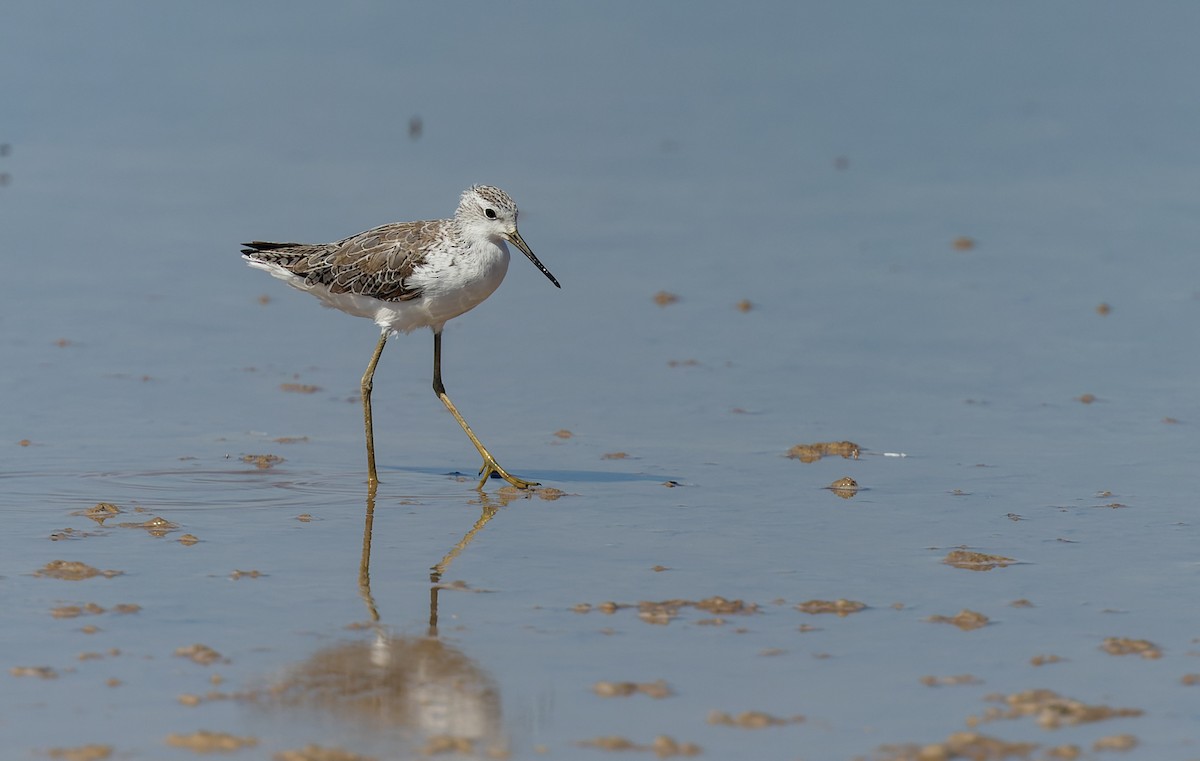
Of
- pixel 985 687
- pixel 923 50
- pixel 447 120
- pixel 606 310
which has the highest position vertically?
pixel 923 50

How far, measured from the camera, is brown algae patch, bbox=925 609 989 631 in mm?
6855

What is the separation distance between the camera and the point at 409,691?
6148mm

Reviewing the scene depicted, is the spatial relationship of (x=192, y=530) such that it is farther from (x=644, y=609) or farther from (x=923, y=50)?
(x=923, y=50)

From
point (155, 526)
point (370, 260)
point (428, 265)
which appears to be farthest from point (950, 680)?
point (370, 260)

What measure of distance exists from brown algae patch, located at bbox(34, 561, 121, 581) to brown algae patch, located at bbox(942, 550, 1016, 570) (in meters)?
3.43

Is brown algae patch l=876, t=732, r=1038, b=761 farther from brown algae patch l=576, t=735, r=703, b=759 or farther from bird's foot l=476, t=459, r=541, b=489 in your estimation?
bird's foot l=476, t=459, r=541, b=489

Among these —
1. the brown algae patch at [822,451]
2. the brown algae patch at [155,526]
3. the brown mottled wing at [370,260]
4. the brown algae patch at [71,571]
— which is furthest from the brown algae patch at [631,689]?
the brown mottled wing at [370,260]

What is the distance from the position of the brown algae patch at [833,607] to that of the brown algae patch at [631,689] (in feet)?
3.40

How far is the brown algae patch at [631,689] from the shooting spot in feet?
20.0

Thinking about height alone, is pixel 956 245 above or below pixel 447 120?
below

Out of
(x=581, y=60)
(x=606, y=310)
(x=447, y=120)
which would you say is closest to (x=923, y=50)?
(x=581, y=60)

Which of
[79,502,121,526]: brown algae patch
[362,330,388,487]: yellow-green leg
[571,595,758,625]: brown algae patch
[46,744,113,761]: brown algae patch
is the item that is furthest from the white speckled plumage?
[46,744,113,761]: brown algae patch

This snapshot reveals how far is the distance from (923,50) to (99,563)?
47.2ft

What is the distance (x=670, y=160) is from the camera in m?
16.5
